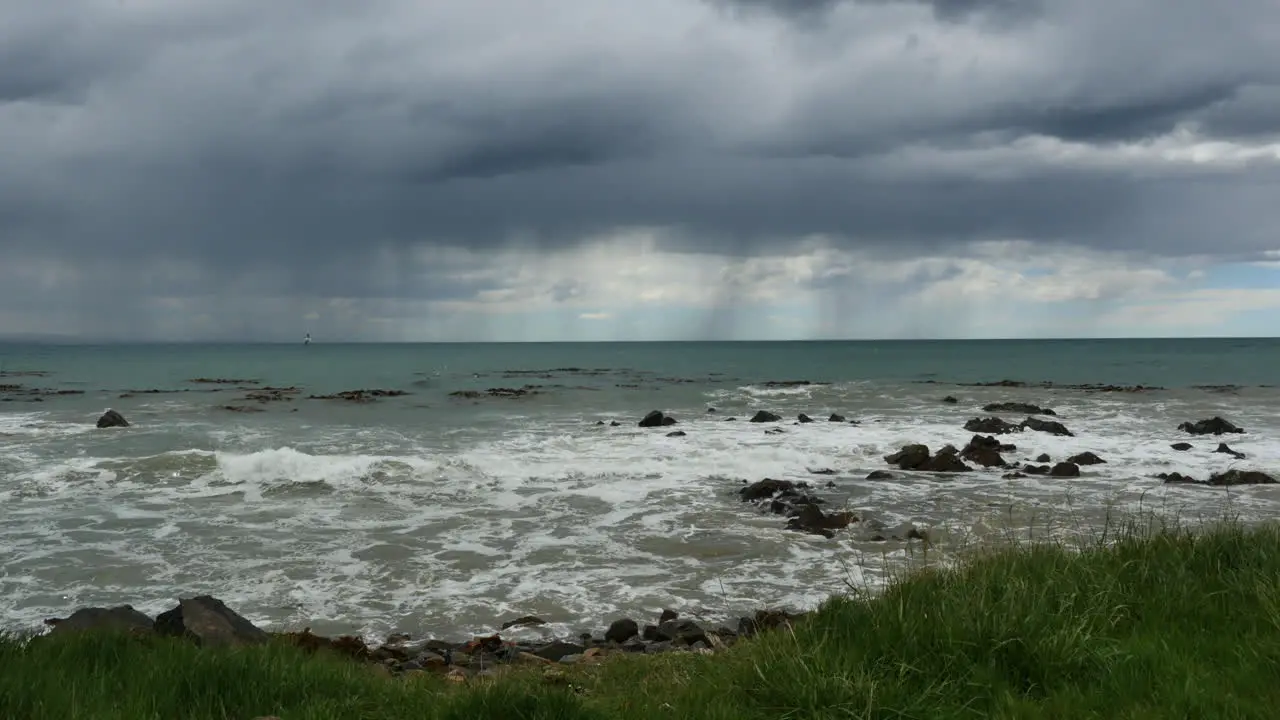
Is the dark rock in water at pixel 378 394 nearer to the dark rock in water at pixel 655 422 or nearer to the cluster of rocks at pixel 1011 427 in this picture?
the dark rock in water at pixel 655 422

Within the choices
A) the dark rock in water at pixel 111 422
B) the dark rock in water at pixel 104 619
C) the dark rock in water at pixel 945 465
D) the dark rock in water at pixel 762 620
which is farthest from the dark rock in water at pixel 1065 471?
the dark rock in water at pixel 111 422

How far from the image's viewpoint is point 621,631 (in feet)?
29.2

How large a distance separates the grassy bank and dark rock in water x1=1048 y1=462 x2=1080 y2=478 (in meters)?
16.1

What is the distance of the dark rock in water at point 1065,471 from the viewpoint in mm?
20156

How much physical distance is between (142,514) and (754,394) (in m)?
41.0

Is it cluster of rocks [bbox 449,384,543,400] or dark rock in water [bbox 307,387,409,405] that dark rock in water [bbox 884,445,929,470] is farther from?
dark rock in water [bbox 307,387,409,405]

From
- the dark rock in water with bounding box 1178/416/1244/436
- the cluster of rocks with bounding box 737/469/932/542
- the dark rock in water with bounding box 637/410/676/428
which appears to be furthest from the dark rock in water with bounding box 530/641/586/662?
the dark rock in water with bounding box 1178/416/1244/436

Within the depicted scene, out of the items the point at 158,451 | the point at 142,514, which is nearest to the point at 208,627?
the point at 142,514

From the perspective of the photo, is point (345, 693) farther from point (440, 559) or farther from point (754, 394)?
point (754, 394)

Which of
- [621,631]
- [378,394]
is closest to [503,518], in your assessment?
[621,631]

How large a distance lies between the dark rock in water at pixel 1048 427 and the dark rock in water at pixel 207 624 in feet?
94.0

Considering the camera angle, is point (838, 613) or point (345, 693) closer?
point (345, 693)

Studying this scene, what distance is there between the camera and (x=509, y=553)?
42.5ft

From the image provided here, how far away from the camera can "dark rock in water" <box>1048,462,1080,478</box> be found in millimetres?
20156
